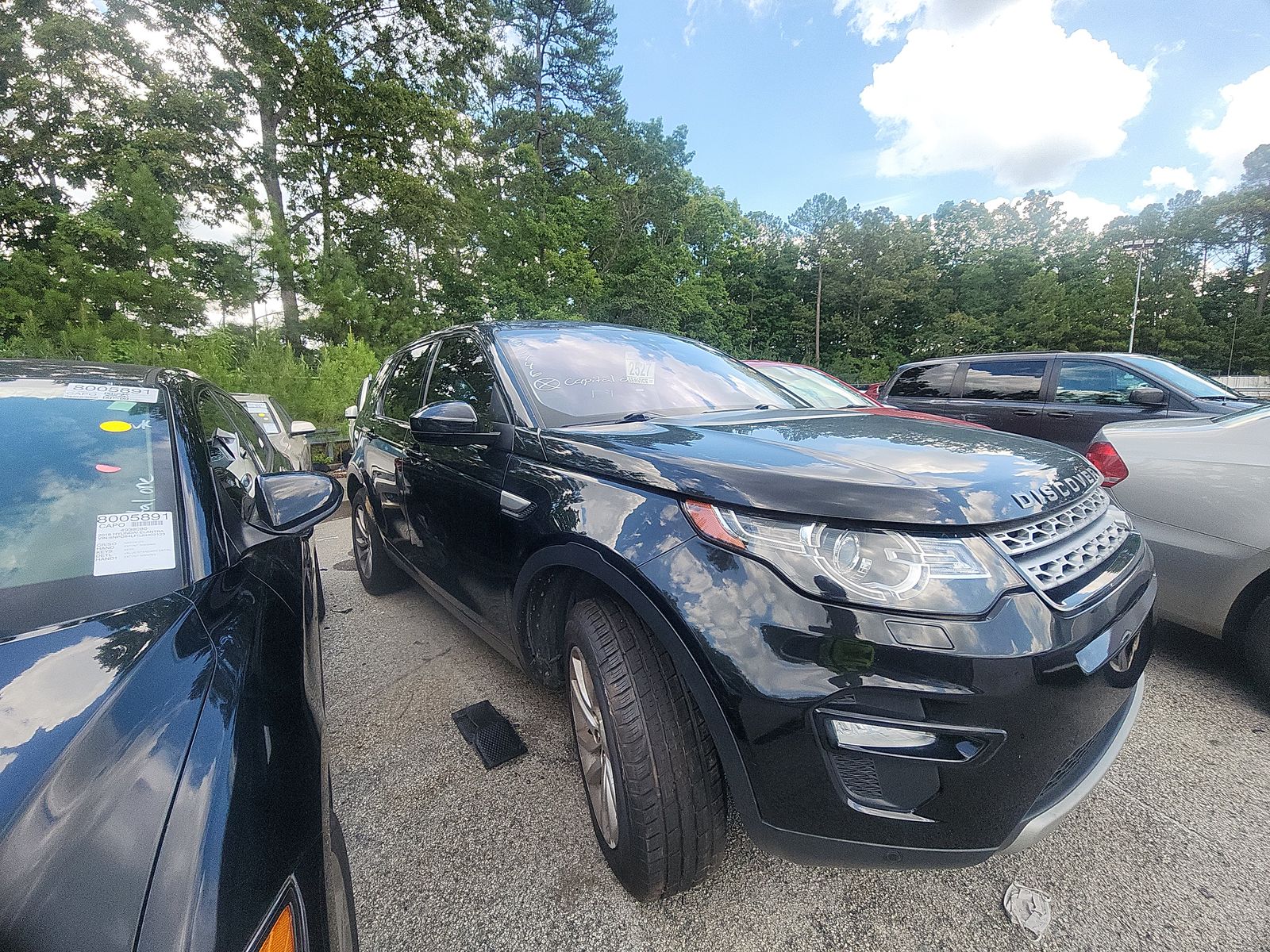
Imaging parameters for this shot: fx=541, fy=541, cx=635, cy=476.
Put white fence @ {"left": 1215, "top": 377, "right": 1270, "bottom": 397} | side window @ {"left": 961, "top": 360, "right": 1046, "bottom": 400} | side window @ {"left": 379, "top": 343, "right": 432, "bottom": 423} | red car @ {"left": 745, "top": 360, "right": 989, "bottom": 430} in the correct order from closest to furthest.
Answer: side window @ {"left": 379, "top": 343, "right": 432, "bottom": 423}
red car @ {"left": 745, "top": 360, "right": 989, "bottom": 430}
side window @ {"left": 961, "top": 360, "right": 1046, "bottom": 400}
white fence @ {"left": 1215, "top": 377, "right": 1270, "bottom": 397}

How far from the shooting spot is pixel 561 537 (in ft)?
5.34

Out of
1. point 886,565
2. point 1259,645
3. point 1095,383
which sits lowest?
point 1259,645

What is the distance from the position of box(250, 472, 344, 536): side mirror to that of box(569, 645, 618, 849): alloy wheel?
0.89 m

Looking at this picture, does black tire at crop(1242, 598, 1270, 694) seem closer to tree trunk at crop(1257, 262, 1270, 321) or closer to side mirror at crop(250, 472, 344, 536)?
side mirror at crop(250, 472, 344, 536)

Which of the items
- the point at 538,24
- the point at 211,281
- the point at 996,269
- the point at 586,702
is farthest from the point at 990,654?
the point at 996,269

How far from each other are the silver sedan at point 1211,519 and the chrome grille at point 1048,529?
1.32m

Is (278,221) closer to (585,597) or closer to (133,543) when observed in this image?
(133,543)

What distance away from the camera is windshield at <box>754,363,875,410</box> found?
17.0 ft

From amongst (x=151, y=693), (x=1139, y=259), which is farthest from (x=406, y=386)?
(x=1139, y=259)

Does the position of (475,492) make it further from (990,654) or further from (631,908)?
(990,654)

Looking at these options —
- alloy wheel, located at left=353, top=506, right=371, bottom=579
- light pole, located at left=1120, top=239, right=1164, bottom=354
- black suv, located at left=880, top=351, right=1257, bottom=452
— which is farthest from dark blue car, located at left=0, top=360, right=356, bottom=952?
light pole, located at left=1120, top=239, right=1164, bottom=354

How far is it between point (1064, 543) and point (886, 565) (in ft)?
1.79

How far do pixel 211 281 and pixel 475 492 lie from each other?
14.9 meters

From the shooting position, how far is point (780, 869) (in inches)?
63.1
